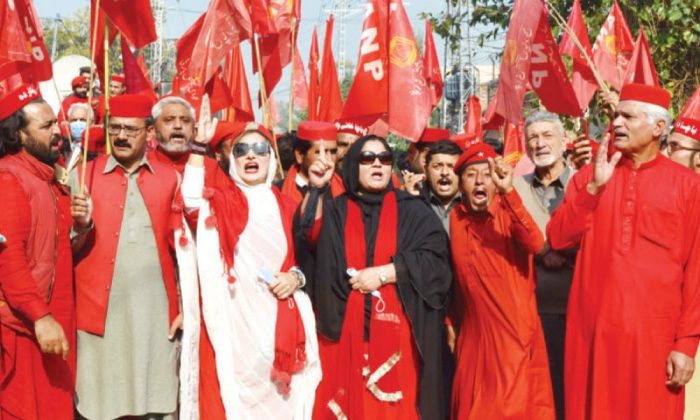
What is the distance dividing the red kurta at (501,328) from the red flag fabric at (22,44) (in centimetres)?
339

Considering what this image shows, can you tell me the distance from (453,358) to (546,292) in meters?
0.74

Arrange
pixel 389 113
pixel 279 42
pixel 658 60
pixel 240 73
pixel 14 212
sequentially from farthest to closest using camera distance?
pixel 658 60
pixel 240 73
pixel 279 42
pixel 389 113
pixel 14 212

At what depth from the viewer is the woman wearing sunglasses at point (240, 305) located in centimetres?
580

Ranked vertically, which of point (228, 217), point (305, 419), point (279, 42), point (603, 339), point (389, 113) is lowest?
point (305, 419)

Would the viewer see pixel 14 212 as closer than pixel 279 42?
Yes

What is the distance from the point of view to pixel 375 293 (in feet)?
19.3

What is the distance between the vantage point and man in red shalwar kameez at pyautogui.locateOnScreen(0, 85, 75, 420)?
532cm

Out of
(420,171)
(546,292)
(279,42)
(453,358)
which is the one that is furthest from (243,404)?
(279,42)

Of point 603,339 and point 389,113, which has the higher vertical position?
point 389,113

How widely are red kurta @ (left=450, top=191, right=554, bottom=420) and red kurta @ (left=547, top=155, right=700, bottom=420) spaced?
408 mm

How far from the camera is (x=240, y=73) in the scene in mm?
10305

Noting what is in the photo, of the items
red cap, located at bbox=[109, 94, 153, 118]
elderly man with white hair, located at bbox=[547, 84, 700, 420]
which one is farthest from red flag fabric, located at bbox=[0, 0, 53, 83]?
elderly man with white hair, located at bbox=[547, 84, 700, 420]

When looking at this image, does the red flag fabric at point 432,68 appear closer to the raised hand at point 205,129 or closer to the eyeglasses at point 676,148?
the eyeglasses at point 676,148

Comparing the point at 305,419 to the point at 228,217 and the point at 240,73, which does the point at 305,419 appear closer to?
the point at 228,217
